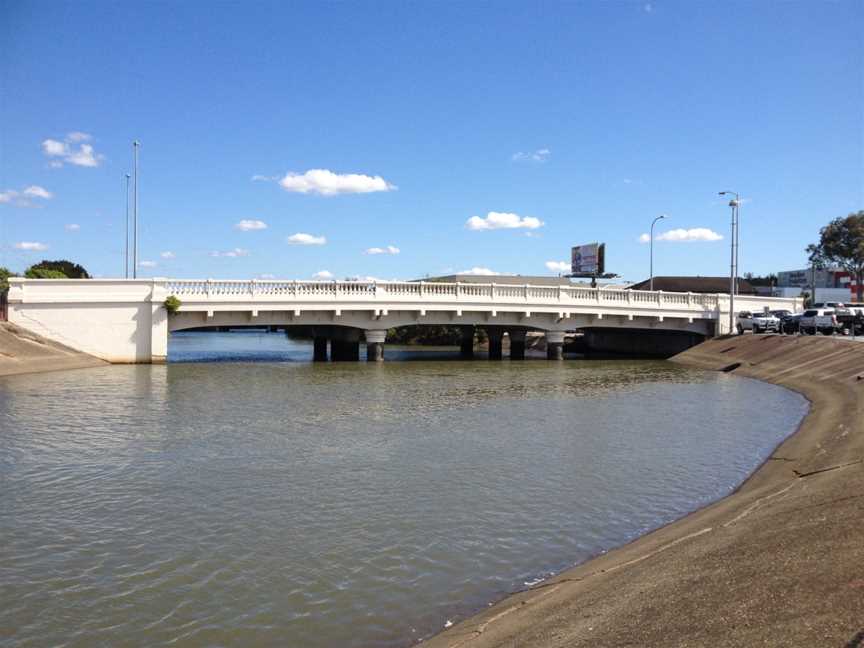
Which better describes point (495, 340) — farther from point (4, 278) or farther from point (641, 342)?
point (4, 278)

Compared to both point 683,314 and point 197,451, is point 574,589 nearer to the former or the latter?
point 197,451

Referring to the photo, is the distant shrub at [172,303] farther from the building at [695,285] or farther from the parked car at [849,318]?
the building at [695,285]

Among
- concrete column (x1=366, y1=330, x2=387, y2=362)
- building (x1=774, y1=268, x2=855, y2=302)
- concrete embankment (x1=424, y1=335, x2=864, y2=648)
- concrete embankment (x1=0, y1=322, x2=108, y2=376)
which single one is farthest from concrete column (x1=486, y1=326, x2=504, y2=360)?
building (x1=774, y1=268, x2=855, y2=302)

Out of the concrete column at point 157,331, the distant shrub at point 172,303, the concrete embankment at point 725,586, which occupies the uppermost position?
the distant shrub at point 172,303

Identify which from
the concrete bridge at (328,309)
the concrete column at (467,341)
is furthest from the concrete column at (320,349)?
the concrete column at (467,341)

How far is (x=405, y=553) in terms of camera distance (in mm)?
9531

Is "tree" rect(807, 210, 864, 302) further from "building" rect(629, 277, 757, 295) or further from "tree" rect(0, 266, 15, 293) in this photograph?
"tree" rect(0, 266, 15, 293)

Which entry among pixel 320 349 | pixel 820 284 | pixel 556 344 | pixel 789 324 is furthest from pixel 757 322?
pixel 820 284

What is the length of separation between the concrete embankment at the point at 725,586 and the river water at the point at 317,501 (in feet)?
2.62

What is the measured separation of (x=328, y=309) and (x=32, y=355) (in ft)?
51.5

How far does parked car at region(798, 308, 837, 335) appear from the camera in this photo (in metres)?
46.8

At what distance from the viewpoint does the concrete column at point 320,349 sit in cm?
5127

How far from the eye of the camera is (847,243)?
325ft

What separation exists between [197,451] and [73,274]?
81682 millimetres
